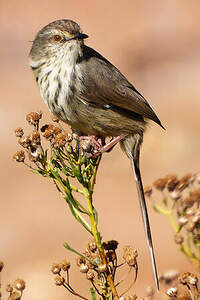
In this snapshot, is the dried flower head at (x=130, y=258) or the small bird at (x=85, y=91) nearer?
the dried flower head at (x=130, y=258)

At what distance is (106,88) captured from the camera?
19.6 feet

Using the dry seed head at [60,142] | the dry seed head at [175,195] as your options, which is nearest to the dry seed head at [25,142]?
the dry seed head at [60,142]

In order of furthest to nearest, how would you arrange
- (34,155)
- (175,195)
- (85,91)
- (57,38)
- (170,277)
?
(57,38) < (85,91) < (170,277) < (175,195) < (34,155)

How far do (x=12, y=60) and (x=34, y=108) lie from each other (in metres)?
3.01

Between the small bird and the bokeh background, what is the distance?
30.5 inches

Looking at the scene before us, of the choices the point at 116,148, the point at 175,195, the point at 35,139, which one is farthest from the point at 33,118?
the point at 116,148

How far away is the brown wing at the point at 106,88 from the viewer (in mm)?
5836

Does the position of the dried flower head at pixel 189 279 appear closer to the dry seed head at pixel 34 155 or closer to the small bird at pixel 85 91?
the dry seed head at pixel 34 155

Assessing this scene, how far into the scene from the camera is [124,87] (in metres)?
6.10

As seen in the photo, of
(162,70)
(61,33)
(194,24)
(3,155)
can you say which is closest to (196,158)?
(3,155)

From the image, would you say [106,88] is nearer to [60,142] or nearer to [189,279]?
[60,142]

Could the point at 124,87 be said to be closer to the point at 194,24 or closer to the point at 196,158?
the point at 196,158

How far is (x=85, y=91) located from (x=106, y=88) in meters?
→ 0.27

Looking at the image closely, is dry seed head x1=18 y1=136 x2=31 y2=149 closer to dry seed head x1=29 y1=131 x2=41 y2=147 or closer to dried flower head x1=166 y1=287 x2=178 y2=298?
dry seed head x1=29 y1=131 x2=41 y2=147
